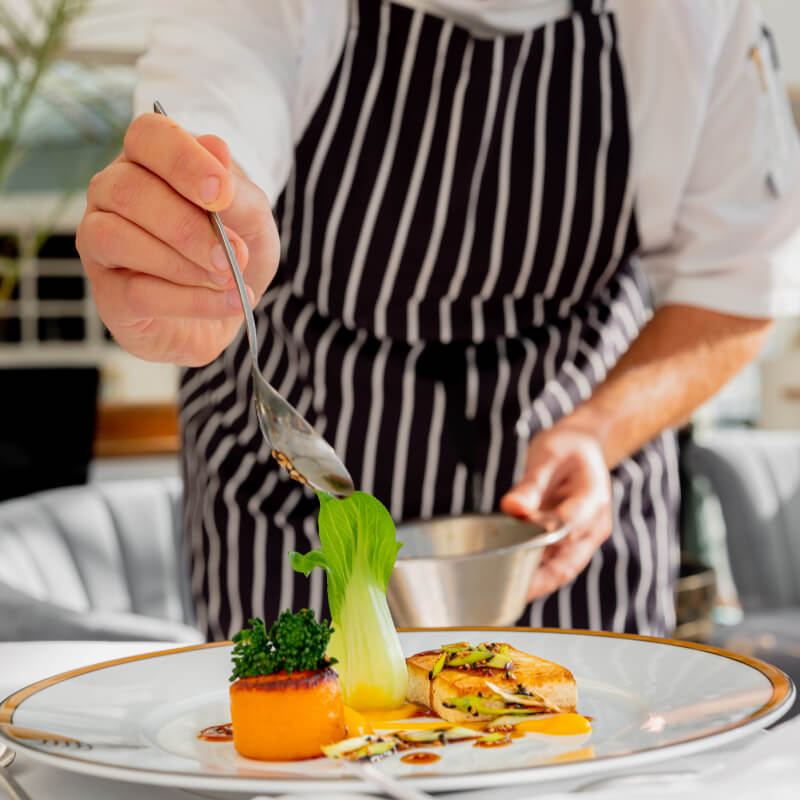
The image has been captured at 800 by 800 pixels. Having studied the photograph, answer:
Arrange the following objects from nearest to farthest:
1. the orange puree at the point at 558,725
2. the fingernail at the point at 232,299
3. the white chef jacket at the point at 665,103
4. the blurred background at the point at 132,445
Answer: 1. the orange puree at the point at 558,725
2. the fingernail at the point at 232,299
3. the white chef jacket at the point at 665,103
4. the blurred background at the point at 132,445

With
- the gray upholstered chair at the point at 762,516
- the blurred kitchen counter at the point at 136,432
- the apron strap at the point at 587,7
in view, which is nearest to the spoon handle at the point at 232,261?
the apron strap at the point at 587,7

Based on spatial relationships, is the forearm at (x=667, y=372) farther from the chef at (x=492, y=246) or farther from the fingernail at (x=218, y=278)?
the fingernail at (x=218, y=278)

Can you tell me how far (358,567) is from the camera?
62 cm

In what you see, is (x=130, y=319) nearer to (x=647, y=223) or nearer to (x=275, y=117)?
(x=275, y=117)

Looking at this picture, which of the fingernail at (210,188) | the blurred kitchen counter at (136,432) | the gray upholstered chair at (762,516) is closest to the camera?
the fingernail at (210,188)

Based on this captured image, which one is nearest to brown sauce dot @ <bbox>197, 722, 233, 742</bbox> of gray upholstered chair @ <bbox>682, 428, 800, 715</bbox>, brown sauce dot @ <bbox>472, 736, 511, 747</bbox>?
brown sauce dot @ <bbox>472, 736, 511, 747</bbox>

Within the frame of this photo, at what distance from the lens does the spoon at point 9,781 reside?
43cm

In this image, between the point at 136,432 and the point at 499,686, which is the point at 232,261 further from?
the point at 136,432

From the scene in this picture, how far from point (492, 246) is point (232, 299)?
0.48 metres

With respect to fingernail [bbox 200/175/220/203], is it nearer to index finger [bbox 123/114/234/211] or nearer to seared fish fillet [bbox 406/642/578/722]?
index finger [bbox 123/114/234/211]

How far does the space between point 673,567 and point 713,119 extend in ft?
1.71

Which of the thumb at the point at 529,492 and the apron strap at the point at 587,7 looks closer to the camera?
the thumb at the point at 529,492

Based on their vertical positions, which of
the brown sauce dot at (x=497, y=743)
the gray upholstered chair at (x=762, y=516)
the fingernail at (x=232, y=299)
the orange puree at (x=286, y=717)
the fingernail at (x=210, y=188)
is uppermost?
the fingernail at (x=210, y=188)

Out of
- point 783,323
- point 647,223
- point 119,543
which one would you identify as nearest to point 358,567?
point 647,223
